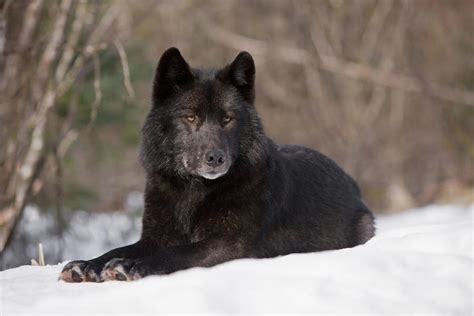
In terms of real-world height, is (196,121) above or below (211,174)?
above

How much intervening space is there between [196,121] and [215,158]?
1.05ft

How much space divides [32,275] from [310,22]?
14.3 metres

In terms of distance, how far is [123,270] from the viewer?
429cm

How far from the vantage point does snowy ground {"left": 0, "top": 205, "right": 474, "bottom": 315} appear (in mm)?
3203

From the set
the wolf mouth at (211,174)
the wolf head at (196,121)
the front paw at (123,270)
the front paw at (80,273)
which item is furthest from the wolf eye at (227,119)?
the front paw at (80,273)

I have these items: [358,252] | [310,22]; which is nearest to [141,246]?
[358,252]

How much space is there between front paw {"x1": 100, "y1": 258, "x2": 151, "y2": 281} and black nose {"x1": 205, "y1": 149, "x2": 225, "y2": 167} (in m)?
0.83

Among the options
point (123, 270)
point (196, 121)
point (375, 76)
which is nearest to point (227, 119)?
point (196, 121)

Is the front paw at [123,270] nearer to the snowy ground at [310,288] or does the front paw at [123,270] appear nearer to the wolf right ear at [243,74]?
the snowy ground at [310,288]

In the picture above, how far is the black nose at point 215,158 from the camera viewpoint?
15.9 feet

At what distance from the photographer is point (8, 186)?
8453 millimetres

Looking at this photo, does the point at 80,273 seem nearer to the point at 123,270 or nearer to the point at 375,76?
the point at 123,270

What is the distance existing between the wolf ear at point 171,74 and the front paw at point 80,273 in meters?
1.32

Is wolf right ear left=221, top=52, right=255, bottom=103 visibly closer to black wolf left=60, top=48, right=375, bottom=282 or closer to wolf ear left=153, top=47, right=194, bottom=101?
black wolf left=60, top=48, right=375, bottom=282
